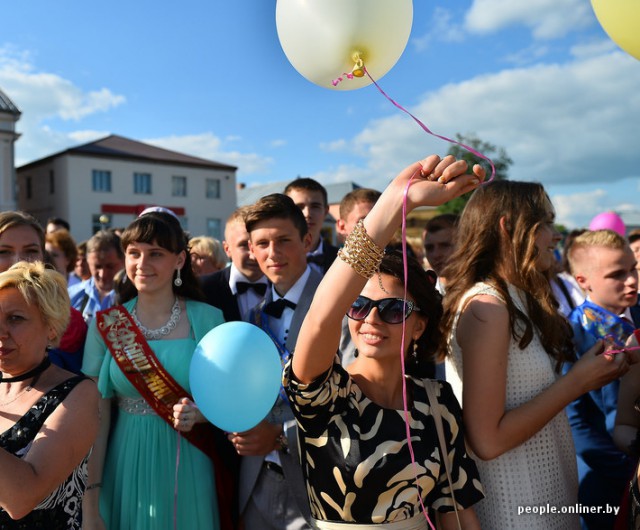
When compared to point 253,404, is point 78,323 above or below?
above

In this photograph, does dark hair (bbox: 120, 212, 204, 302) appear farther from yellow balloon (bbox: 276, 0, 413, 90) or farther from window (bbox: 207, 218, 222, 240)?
window (bbox: 207, 218, 222, 240)

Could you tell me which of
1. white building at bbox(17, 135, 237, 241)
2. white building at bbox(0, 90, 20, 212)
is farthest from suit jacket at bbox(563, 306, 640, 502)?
white building at bbox(17, 135, 237, 241)

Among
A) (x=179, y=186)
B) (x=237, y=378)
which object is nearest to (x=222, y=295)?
(x=237, y=378)

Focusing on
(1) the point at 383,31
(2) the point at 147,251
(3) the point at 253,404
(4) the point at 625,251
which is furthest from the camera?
(4) the point at 625,251

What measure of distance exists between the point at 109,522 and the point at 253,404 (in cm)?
111

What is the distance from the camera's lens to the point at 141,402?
8.98ft

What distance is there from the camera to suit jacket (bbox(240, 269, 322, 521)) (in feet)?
7.49

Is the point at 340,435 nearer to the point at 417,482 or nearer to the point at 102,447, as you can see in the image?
the point at 417,482

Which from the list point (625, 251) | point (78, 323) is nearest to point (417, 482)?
point (78, 323)

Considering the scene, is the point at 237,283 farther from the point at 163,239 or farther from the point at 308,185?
the point at 308,185

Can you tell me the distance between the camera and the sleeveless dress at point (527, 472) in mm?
2033

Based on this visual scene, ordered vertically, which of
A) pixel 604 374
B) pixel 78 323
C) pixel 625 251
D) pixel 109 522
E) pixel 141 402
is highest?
pixel 625 251

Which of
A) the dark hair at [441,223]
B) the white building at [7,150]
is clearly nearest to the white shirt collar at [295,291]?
the dark hair at [441,223]

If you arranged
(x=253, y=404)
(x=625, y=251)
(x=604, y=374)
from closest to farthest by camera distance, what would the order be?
(x=604, y=374) < (x=253, y=404) < (x=625, y=251)
